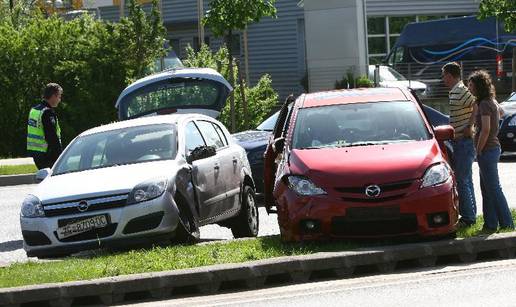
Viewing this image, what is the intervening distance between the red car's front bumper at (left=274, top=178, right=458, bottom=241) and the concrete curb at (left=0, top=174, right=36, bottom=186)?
1568cm

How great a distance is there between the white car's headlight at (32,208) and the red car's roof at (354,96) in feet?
9.63

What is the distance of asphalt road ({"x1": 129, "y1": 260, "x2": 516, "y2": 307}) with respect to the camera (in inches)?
348

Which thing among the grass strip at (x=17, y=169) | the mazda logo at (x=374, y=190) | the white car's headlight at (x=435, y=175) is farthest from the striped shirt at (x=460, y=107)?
the grass strip at (x=17, y=169)

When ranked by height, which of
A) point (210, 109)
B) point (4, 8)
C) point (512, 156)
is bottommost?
point (512, 156)

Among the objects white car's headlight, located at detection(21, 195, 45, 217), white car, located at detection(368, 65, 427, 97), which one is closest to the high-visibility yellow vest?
white car's headlight, located at detection(21, 195, 45, 217)

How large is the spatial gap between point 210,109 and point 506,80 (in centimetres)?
2086

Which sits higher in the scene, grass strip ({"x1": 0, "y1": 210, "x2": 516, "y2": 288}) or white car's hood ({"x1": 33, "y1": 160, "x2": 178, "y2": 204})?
white car's hood ({"x1": 33, "y1": 160, "x2": 178, "y2": 204})

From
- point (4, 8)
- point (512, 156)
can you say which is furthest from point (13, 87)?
point (4, 8)

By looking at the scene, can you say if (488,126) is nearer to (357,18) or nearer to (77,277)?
(77,277)

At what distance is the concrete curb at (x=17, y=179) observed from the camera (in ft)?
84.1

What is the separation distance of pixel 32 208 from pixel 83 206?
598 mm

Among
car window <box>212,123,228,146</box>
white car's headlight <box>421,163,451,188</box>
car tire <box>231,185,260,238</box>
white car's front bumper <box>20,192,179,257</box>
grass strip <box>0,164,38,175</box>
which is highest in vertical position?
car window <box>212,123,228,146</box>

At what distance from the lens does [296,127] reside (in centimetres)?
1220

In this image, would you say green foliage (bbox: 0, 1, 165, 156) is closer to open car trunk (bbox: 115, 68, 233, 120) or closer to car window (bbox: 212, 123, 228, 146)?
open car trunk (bbox: 115, 68, 233, 120)
